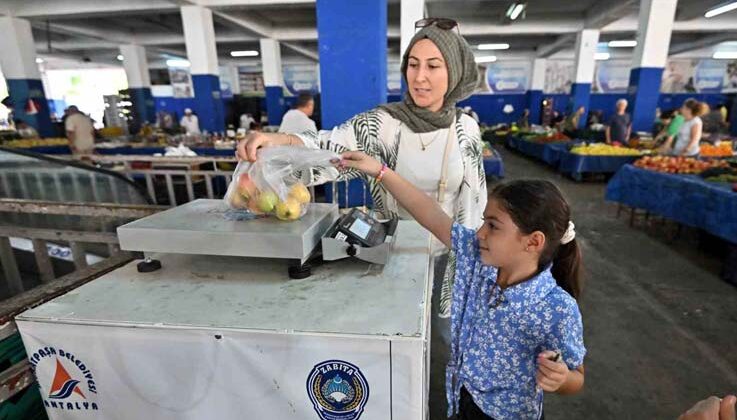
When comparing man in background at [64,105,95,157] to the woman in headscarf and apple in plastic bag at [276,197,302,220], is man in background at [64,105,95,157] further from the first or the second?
apple in plastic bag at [276,197,302,220]

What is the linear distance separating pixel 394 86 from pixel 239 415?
708 inches

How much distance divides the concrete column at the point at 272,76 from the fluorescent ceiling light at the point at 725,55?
61.6 ft

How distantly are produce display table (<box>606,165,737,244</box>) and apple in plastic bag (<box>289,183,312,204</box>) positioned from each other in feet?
13.5

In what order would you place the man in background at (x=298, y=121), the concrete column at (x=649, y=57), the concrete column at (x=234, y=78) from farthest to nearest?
the concrete column at (x=234, y=78) → the concrete column at (x=649, y=57) → the man in background at (x=298, y=121)

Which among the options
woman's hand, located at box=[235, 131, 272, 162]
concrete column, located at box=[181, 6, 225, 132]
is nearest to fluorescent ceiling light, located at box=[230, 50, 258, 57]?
concrete column, located at box=[181, 6, 225, 132]

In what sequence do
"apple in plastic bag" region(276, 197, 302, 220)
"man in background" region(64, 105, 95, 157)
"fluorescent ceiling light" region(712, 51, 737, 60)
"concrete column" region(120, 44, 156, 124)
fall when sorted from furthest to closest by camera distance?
"fluorescent ceiling light" region(712, 51, 737, 60)
"concrete column" region(120, 44, 156, 124)
"man in background" region(64, 105, 95, 157)
"apple in plastic bag" region(276, 197, 302, 220)

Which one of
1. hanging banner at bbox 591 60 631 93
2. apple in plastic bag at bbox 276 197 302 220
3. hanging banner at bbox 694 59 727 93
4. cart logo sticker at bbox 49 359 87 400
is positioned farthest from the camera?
hanging banner at bbox 591 60 631 93

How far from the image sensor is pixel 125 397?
0.98 m

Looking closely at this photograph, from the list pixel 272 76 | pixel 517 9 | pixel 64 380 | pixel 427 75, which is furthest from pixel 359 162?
pixel 272 76

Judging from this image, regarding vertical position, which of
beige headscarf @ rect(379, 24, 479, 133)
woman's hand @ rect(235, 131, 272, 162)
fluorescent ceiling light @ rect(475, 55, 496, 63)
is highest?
fluorescent ceiling light @ rect(475, 55, 496, 63)

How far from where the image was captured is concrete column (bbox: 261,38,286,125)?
1321cm

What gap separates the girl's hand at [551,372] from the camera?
0.88 metres

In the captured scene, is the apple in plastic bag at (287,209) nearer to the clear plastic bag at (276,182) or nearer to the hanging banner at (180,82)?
the clear plastic bag at (276,182)

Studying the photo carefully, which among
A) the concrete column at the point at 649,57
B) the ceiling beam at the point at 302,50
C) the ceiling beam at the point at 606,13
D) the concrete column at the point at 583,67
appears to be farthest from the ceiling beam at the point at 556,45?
the ceiling beam at the point at 302,50
